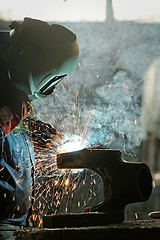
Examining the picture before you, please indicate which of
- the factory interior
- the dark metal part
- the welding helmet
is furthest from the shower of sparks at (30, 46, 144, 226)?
the dark metal part

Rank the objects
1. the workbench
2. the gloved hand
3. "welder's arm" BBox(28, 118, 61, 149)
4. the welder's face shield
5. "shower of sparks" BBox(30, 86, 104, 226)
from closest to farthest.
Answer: the workbench
the gloved hand
the welder's face shield
"welder's arm" BBox(28, 118, 61, 149)
"shower of sparks" BBox(30, 86, 104, 226)

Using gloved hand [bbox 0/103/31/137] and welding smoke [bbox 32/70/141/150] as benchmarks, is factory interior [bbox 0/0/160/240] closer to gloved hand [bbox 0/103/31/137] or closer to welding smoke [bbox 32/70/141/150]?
welding smoke [bbox 32/70/141/150]

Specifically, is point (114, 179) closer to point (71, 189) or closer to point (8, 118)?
point (8, 118)

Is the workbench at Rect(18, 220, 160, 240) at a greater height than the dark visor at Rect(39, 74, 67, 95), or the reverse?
the dark visor at Rect(39, 74, 67, 95)

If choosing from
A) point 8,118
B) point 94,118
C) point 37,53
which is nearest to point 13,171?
point 8,118

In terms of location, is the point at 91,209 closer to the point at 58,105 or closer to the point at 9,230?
the point at 9,230

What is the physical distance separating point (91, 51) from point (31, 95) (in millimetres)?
3299

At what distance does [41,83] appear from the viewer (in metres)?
3.33

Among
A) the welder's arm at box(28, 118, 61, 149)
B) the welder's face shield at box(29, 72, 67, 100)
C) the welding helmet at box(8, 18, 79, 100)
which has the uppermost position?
the welding helmet at box(8, 18, 79, 100)

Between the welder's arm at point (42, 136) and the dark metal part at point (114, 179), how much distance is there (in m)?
1.87

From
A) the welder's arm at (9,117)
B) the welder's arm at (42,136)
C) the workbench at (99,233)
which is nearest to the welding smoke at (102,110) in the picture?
the welder's arm at (42,136)

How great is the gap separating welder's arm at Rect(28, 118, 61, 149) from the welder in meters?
0.44

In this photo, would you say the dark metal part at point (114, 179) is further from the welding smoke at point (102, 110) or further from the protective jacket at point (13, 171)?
the welding smoke at point (102, 110)

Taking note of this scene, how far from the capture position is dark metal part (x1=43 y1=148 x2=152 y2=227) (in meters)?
1.92
